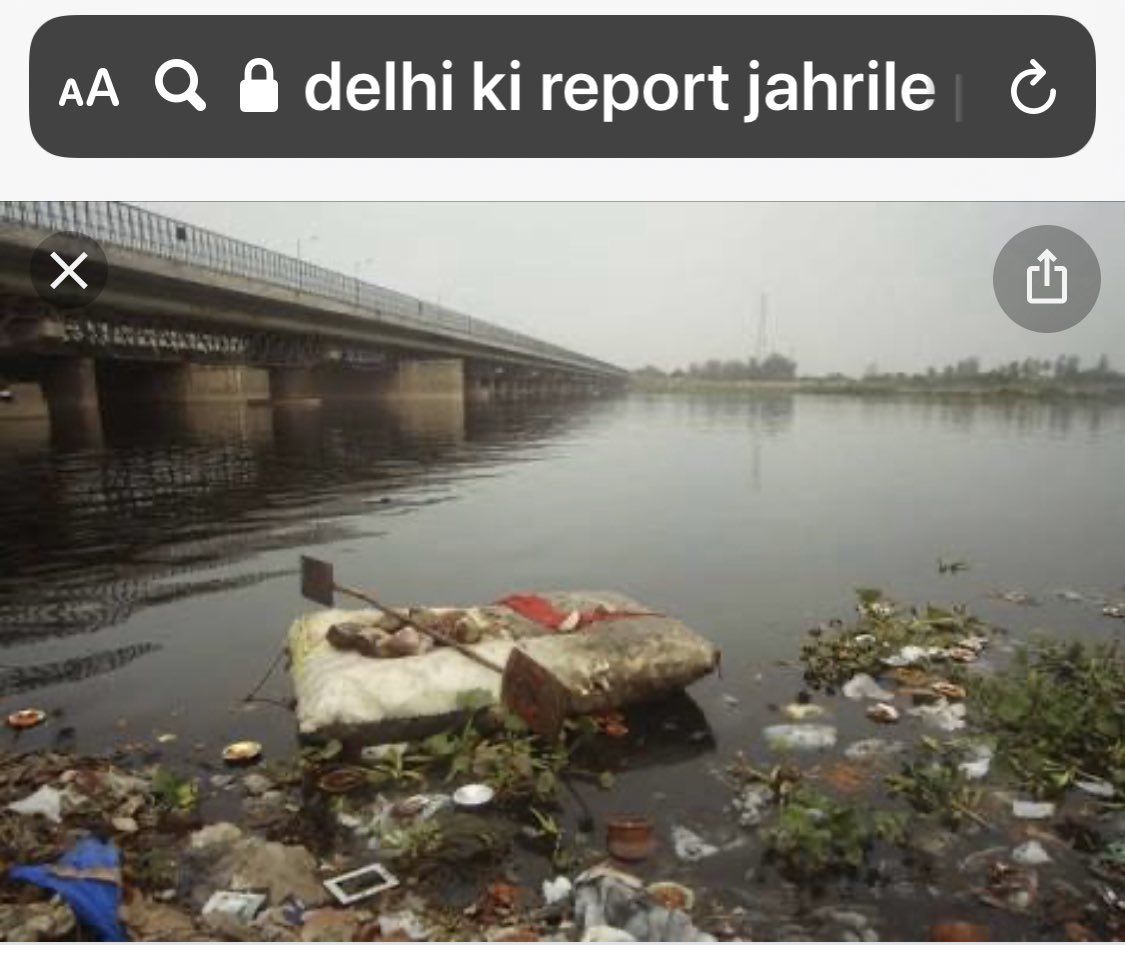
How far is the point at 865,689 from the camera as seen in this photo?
4.97 metres

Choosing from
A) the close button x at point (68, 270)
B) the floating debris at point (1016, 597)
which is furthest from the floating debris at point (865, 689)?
the close button x at point (68, 270)

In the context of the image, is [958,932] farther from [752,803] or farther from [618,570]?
[618,570]

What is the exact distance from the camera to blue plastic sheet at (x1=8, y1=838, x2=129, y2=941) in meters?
2.62

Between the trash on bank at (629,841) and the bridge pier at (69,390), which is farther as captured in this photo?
the bridge pier at (69,390)

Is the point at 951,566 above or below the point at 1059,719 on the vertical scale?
below

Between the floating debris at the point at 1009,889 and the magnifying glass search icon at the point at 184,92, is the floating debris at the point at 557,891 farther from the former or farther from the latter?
the magnifying glass search icon at the point at 184,92

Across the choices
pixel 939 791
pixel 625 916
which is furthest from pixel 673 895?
pixel 939 791

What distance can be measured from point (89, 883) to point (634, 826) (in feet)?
7.02

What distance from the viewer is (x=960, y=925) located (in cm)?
269

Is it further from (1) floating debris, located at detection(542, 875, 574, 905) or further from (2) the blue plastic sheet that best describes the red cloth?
(2) the blue plastic sheet

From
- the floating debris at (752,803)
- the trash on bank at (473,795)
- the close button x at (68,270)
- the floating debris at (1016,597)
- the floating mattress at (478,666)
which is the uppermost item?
the close button x at (68,270)

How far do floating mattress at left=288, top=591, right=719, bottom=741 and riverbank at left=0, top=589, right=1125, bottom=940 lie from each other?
0.54 feet

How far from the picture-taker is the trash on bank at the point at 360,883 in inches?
113

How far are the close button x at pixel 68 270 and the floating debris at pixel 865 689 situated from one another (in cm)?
536
